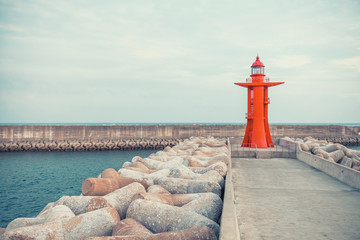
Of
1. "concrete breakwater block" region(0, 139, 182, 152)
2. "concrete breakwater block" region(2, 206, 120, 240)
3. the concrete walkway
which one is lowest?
"concrete breakwater block" region(0, 139, 182, 152)

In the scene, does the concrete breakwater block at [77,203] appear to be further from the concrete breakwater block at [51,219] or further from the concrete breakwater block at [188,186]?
the concrete breakwater block at [188,186]

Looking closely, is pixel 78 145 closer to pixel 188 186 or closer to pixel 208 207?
pixel 188 186

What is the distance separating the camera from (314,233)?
369 centimetres

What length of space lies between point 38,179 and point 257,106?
12.6 m

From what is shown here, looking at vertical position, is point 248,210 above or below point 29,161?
above

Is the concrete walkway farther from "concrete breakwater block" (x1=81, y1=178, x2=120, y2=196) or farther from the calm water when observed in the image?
the calm water

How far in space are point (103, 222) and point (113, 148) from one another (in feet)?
86.2

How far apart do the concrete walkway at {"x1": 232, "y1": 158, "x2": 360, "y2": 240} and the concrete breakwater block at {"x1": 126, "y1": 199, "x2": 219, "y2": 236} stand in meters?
0.64

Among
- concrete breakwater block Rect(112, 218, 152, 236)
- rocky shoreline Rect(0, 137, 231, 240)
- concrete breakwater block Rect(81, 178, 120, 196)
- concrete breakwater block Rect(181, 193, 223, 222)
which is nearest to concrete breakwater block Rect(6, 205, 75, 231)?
rocky shoreline Rect(0, 137, 231, 240)

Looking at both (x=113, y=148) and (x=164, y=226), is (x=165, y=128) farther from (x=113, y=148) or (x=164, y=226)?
(x=164, y=226)

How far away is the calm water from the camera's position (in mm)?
10727

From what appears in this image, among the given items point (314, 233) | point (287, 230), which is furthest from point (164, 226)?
point (314, 233)

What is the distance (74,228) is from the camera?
3709 millimetres

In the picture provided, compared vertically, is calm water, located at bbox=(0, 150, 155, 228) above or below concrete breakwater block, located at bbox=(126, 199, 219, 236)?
below
